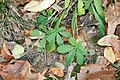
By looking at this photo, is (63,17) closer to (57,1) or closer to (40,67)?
(57,1)

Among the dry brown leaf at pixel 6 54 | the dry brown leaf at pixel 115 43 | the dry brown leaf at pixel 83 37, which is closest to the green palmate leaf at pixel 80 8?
the dry brown leaf at pixel 83 37

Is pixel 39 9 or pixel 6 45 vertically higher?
pixel 39 9

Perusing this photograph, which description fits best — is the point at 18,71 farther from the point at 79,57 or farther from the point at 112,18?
the point at 112,18

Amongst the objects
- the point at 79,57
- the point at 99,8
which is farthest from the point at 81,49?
the point at 99,8

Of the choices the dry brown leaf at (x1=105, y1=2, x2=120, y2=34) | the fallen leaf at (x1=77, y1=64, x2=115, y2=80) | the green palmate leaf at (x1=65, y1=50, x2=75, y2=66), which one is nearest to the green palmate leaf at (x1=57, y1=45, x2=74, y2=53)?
the green palmate leaf at (x1=65, y1=50, x2=75, y2=66)

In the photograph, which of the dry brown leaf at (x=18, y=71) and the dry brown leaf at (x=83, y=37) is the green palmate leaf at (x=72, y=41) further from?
the dry brown leaf at (x=18, y=71)

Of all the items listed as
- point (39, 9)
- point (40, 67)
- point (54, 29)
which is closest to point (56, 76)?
point (40, 67)

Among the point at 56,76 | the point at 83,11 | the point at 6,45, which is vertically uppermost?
the point at 83,11
